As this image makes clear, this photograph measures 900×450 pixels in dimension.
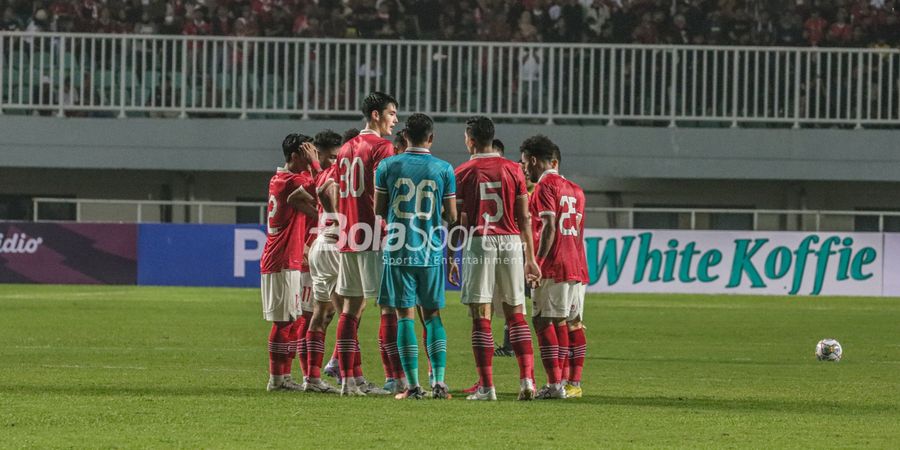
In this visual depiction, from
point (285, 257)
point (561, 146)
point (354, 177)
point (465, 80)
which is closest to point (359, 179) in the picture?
point (354, 177)

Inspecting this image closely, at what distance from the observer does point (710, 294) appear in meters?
28.6

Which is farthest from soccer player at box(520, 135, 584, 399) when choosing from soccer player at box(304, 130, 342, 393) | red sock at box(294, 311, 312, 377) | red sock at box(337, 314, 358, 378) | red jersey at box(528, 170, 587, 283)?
red sock at box(294, 311, 312, 377)

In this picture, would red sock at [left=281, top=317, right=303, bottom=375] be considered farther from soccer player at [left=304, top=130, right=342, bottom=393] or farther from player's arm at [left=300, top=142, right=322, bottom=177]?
player's arm at [left=300, top=142, right=322, bottom=177]

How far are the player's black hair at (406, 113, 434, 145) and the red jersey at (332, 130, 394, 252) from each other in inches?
17.5

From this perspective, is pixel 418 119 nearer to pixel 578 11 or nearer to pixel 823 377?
pixel 823 377

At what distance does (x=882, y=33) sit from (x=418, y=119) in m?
23.9

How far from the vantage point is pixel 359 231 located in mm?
10562

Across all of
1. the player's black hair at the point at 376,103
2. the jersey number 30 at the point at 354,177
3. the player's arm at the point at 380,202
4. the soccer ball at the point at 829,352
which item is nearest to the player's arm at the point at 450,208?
the player's arm at the point at 380,202

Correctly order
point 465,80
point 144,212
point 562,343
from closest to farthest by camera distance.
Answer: point 562,343
point 465,80
point 144,212

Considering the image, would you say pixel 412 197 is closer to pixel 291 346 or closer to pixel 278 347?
pixel 278 347

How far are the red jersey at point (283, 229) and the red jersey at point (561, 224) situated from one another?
1787mm

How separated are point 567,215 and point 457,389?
158 centimetres

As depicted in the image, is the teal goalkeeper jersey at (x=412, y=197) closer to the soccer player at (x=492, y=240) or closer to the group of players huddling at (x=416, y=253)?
the group of players huddling at (x=416, y=253)

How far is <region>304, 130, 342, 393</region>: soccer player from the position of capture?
11.0 m
